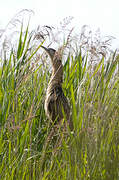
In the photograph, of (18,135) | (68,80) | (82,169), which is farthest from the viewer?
(68,80)

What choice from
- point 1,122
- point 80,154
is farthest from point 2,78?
point 80,154

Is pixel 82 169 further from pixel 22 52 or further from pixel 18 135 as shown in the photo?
pixel 22 52

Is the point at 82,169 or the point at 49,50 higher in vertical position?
the point at 49,50

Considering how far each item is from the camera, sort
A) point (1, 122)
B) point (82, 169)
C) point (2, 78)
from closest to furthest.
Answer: point (82, 169) < point (1, 122) < point (2, 78)

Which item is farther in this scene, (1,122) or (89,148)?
(1,122)

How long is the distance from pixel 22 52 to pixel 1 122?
92 cm

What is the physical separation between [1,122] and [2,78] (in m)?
0.60

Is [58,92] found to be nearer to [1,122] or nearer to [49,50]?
[49,50]

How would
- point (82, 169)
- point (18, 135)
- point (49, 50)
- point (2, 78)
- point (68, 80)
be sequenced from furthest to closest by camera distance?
point (49, 50) → point (68, 80) → point (2, 78) → point (18, 135) → point (82, 169)

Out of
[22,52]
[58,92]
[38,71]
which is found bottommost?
[58,92]

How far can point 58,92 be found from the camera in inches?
144

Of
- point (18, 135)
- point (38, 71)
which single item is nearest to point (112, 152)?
point (18, 135)

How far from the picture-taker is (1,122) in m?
2.77

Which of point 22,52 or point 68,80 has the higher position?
point 22,52
